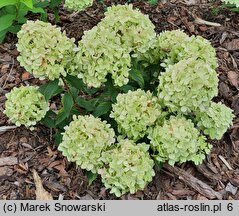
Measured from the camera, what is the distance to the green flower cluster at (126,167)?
10.1 ft

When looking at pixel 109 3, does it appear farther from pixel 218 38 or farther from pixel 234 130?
pixel 234 130

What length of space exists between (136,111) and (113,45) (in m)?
0.46

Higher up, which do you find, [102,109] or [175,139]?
[175,139]

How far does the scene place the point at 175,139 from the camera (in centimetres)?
310

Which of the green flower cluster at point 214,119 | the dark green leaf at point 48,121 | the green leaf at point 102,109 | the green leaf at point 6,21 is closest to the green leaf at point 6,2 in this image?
the green leaf at point 6,21

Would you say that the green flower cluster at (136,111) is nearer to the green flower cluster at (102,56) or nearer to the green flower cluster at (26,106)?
the green flower cluster at (102,56)

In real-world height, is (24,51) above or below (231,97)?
above

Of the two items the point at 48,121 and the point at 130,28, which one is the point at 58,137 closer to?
the point at 48,121

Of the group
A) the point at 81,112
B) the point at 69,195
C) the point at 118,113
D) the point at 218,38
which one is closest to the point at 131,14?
the point at 118,113

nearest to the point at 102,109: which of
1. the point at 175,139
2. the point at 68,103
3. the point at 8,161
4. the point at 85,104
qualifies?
the point at 85,104

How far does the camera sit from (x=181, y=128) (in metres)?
3.12

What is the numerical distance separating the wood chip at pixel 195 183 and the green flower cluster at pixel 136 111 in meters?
0.62

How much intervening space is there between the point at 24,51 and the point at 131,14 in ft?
2.47

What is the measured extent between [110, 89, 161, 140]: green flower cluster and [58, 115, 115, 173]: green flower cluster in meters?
0.14
